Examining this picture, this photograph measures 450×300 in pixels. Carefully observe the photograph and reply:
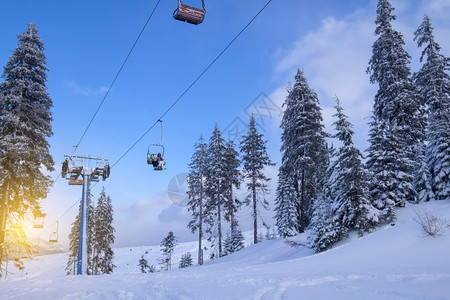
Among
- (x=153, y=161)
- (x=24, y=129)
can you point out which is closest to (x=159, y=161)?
(x=153, y=161)

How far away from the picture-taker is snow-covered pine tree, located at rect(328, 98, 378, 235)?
1584 cm

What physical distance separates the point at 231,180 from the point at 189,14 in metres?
26.5

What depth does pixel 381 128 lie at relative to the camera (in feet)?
58.8

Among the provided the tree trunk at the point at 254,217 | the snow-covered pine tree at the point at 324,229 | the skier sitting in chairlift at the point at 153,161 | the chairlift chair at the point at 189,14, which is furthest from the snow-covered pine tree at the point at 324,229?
the tree trunk at the point at 254,217

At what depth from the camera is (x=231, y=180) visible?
3425 centimetres

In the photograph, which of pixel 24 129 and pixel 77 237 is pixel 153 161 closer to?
pixel 24 129

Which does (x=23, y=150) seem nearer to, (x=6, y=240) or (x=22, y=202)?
(x=22, y=202)

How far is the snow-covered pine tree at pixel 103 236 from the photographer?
37.9 metres

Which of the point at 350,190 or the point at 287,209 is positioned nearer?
the point at 350,190

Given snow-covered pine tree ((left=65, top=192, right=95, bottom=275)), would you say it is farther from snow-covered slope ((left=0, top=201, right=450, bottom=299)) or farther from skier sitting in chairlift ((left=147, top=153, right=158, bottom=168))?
snow-covered slope ((left=0, top=201, right=450, bottom=299))

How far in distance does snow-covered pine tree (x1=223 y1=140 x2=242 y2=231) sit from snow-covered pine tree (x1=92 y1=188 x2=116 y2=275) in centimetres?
1753

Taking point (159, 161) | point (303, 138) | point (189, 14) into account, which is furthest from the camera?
point (303, 138)

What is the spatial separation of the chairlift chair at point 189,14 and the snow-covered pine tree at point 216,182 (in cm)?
2492

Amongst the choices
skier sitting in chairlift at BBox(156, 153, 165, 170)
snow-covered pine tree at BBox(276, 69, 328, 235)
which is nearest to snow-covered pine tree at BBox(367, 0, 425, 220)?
snow-covered pine tree at BBox(276, 69, 328, 235)
